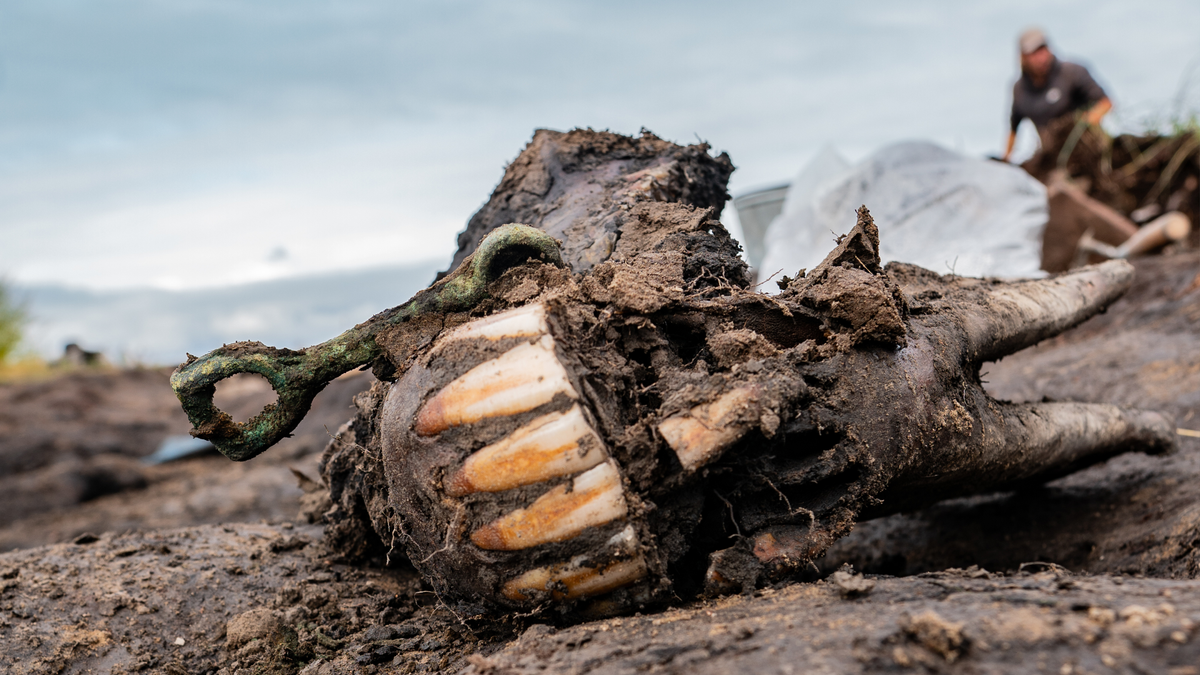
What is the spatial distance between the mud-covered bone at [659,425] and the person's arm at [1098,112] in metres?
6.16

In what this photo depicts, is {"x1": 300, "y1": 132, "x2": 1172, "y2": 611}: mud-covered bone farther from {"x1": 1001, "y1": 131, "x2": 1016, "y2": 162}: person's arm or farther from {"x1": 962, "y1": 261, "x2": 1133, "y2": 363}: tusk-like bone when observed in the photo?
{"x1": 1001, "y1": 131, "x2": 1016, "y2": 162}: person's arm

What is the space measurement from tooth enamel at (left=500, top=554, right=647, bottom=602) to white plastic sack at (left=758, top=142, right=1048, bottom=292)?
328 centimetres

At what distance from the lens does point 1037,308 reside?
2.08 m

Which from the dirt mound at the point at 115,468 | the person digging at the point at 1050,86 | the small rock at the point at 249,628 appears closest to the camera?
the small rock at the point at 249,628

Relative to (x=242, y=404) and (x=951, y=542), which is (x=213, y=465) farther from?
(x=951, y=542)

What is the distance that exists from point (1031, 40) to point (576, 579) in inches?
299

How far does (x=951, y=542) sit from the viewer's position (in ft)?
8.43

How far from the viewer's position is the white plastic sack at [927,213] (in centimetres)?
438

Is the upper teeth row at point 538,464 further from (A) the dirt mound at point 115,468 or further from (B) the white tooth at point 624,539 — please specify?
(A) the dirt mound at point 115,468

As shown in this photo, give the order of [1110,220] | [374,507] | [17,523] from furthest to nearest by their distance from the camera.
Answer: [1110,220]
[17,523]
[374,507]

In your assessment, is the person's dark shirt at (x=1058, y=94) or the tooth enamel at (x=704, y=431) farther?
the person's dark shirt at (x=1058, y=94)

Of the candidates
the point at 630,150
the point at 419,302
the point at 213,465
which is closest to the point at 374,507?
the point at 419,302

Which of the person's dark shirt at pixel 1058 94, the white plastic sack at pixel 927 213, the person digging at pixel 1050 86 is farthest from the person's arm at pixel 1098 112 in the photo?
the white plastic sack at pixel 927 213

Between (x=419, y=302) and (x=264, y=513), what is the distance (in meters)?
3.26
